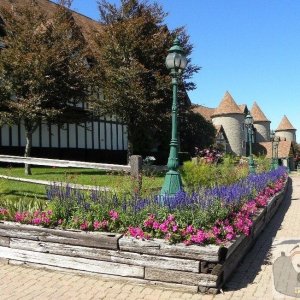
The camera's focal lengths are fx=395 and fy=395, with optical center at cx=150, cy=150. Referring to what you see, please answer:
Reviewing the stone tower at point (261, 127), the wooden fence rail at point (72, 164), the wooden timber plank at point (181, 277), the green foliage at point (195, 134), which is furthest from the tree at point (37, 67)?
the stone tower at point (261, 127)

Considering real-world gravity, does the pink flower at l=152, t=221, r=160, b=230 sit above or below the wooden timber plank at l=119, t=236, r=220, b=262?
above

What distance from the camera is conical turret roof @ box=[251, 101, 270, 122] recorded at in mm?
72062

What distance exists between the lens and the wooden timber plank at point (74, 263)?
517cm

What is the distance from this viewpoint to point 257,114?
7319 cm

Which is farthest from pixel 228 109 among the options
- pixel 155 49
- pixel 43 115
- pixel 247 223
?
pixel 247 223

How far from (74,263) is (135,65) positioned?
49.2ft

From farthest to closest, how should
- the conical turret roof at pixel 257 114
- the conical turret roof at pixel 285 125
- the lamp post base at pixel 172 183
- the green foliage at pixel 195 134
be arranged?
the conical turret roof at pixel 285 125 < the conical turret roof at pixel 257 114 < the green foliage at pixel 195 134 < the lamp post base at pixel 172 183

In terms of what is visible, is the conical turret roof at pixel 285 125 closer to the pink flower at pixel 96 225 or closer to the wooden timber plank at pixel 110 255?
the pink flower at pixel 96 225

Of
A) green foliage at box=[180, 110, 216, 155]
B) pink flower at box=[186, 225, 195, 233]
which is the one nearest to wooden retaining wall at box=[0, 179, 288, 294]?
pink flower at box=[186, 225, 195, 233]

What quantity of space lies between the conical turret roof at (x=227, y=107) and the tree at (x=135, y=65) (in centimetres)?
3588

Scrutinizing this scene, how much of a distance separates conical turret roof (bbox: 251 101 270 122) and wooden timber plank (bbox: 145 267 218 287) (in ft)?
230

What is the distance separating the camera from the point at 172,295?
473 cm

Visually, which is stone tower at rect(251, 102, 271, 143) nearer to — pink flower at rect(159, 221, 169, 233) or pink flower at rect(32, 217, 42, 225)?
pink flower at rect(32, 217, 42, 225)

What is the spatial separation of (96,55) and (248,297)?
61.3ft
